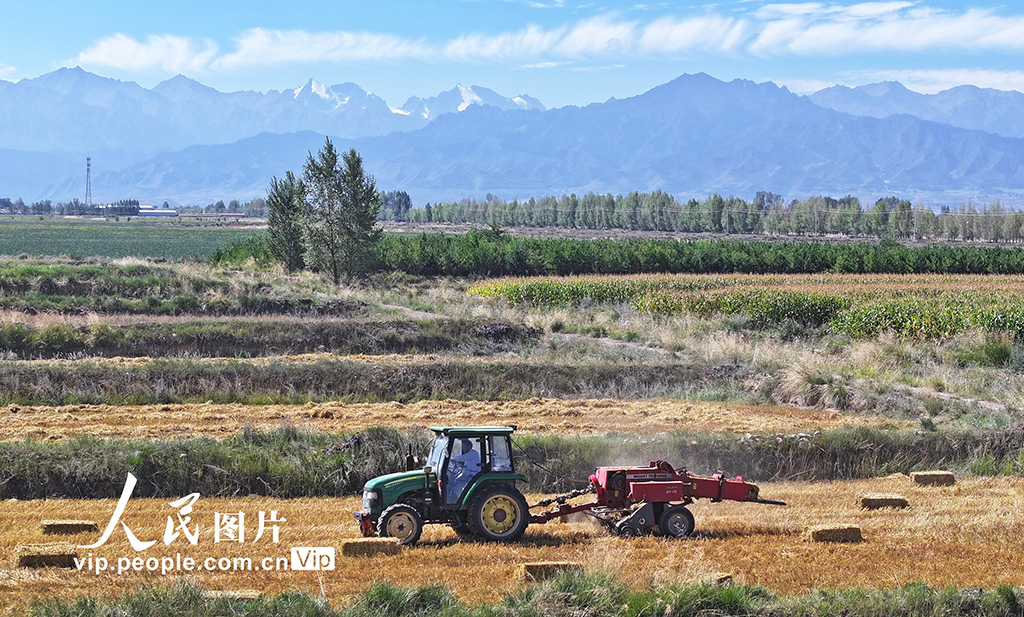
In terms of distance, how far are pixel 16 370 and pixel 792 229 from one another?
5745 inches

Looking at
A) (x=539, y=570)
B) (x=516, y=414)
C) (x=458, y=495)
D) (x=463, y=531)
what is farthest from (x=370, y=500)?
(x=516, y=414)

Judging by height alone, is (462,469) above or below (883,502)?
above

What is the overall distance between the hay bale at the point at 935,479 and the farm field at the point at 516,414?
0.80 ft

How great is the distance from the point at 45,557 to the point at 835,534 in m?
8.96

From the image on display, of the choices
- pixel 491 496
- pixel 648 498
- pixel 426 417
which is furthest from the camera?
pixel 426 417

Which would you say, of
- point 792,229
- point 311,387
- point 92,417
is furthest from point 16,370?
point 792,229

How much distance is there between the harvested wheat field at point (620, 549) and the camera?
10250mm

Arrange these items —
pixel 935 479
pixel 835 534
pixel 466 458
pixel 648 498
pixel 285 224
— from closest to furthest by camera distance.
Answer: pixel 466 458
pixel 835 534
pixel 648 498
pixel 935 479
pixel 285 224

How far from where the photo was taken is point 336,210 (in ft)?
171

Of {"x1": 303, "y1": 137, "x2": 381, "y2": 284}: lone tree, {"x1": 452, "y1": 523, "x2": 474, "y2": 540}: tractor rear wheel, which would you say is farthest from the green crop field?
{"x1": 452, "y1": 523, "x2": 474, "y2": 540}: tractor rear wheel

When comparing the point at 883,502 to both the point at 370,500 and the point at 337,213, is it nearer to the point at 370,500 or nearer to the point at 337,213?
the point at 370,500

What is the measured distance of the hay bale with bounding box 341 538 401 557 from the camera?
11.3 m

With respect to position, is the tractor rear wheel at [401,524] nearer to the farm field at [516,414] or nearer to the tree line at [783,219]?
the farm field at [516,414]

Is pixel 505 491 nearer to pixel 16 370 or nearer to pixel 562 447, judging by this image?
pixel 562 447
